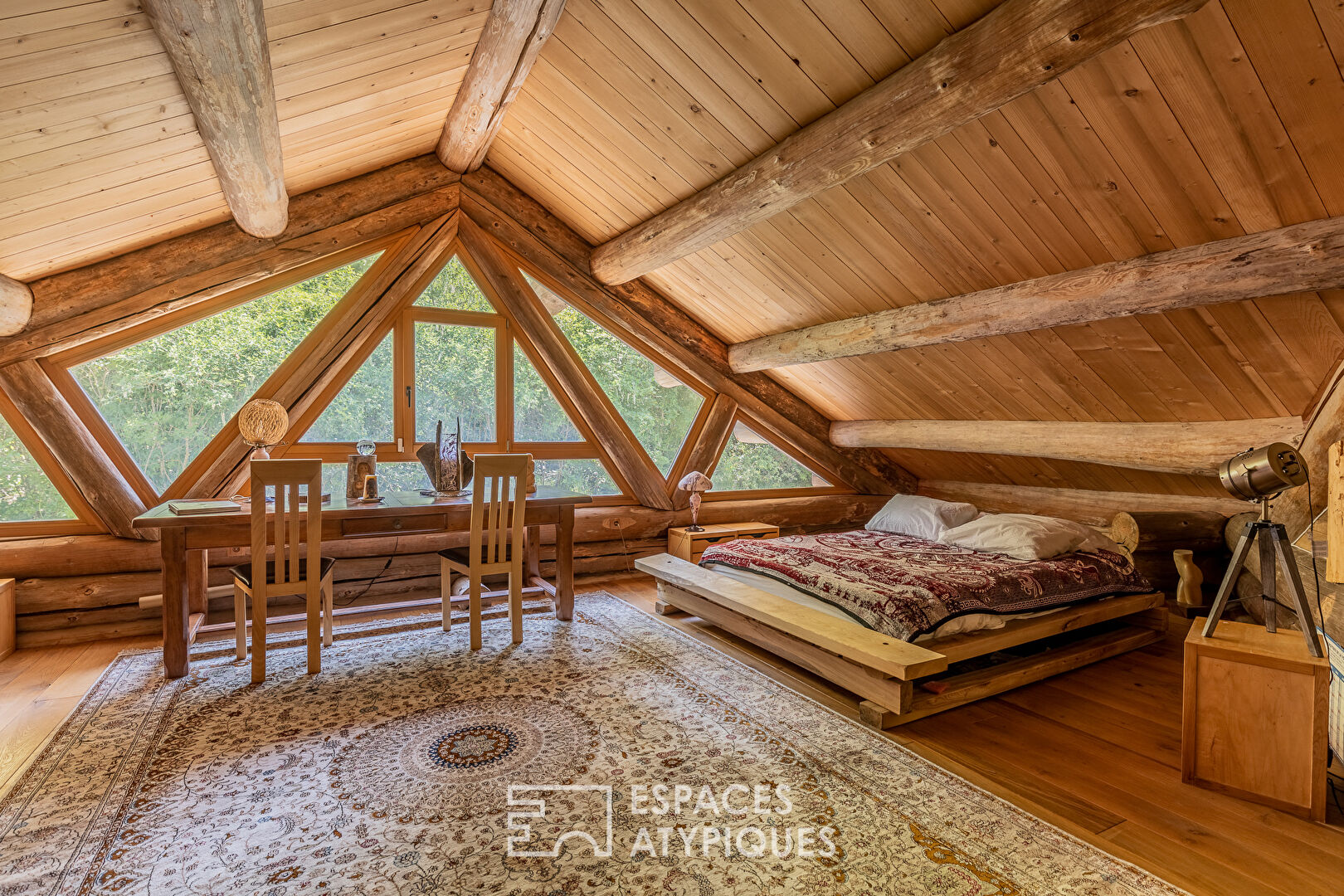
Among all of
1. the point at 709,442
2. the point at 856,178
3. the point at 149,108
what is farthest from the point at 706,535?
the point at 149,108

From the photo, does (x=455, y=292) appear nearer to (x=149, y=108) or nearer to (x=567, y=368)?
(x=567, y=368)

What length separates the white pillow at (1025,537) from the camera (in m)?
3.73

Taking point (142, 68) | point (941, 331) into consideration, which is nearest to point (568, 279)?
point (941, 331)

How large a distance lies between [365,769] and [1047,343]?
3.76m

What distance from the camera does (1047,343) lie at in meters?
3.85

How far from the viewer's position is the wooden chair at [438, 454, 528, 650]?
11.8 feet

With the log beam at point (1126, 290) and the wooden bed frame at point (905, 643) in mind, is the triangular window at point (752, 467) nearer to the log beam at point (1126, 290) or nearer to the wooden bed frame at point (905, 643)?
the log beam at point (1126, 290)

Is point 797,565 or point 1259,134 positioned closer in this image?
point 1259,134

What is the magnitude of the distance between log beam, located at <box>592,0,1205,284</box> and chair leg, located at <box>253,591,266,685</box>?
2.85 meters

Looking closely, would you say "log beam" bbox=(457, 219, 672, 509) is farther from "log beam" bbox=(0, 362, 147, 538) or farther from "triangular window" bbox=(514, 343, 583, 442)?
"log beam" bbox=(0, 362, 147, 538)

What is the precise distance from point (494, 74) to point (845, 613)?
3114 millimetres

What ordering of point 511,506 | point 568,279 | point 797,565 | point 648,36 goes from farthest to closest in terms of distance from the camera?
point 568,279
point 511,506
point 797,565
point 648,36

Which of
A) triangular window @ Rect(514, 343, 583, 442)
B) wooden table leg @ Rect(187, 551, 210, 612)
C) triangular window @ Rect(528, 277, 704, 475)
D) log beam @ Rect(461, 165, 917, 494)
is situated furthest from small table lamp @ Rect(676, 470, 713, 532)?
wooden table leg @ Rect(187, 551, 210, 612)

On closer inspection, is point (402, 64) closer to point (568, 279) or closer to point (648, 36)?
point (648, 36)
